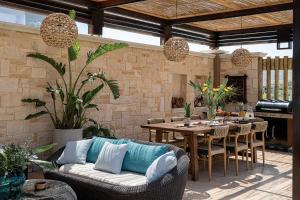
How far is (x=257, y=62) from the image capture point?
953cm

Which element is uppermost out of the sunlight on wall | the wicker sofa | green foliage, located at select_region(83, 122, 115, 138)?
the sunlight on wall

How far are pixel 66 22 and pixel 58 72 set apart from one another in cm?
160

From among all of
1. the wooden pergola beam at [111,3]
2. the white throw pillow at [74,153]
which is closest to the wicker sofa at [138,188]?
the white throw pillow at [74,153]

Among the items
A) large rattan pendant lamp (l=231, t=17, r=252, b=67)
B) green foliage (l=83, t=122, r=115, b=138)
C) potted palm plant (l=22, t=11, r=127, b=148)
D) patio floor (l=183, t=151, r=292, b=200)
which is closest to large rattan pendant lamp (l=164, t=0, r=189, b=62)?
potted palm plant (l=22, t=11, r=127, b=148)

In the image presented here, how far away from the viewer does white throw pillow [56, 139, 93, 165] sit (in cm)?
461

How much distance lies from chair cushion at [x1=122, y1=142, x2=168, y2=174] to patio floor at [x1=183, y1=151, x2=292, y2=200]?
900 millimetres

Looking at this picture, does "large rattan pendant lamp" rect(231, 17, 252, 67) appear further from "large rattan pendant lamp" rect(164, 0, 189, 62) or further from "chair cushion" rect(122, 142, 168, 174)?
"chair cushion" rect(122, 142, 168, 174)

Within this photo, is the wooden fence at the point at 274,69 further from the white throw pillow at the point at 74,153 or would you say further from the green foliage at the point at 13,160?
the green foliage at the point at 13,160

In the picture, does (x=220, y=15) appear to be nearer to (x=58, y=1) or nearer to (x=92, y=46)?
(x=92, y=46)

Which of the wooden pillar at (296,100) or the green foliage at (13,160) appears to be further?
the green foliage at (13,160)

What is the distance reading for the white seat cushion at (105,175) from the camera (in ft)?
12.7

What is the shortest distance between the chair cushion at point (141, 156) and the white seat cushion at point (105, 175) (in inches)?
3.3

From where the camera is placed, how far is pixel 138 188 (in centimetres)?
346

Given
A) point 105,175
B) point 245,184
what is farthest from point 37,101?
point 245,184
